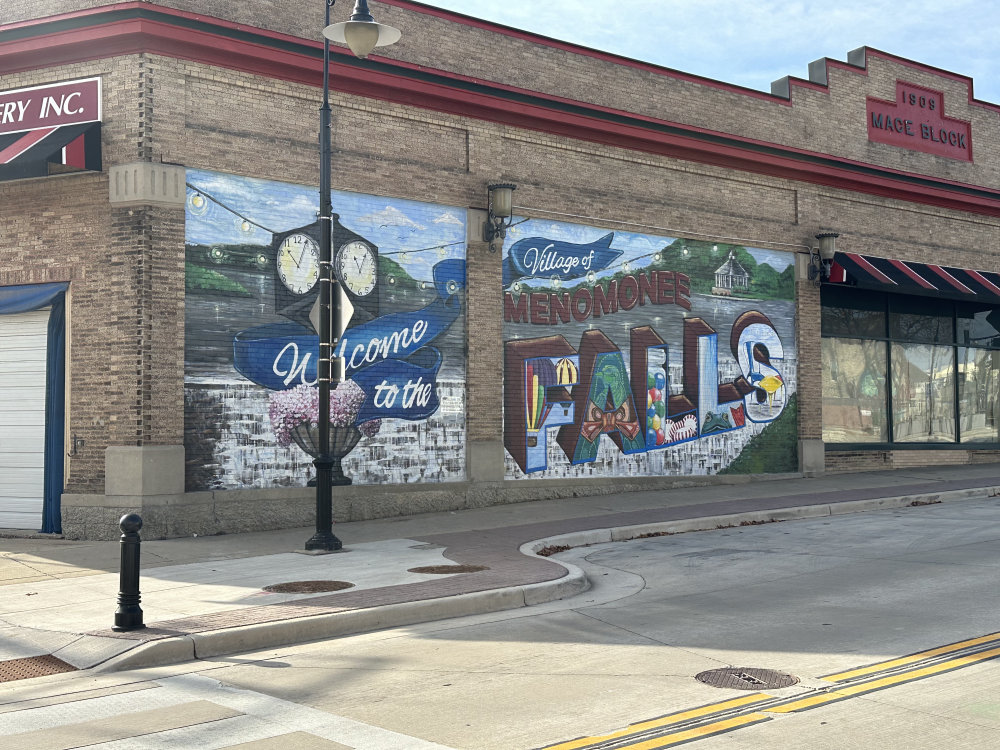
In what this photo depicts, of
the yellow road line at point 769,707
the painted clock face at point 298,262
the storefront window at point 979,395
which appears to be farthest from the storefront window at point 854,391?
the yellow road line at point 769,707

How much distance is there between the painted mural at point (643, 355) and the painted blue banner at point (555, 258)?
2cm

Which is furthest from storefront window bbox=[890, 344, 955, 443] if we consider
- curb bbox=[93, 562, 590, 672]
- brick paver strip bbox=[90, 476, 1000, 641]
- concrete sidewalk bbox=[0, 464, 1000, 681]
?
curb bbox=[93, 562, 590, 672]

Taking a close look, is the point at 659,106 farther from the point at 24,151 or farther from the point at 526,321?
the point at 24,151

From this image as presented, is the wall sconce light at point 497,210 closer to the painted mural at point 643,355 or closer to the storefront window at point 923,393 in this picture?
the painted mural at point 643,355

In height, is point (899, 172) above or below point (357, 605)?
above

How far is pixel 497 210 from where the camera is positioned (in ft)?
57.7

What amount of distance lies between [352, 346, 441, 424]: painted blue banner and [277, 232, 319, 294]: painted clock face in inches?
67.2

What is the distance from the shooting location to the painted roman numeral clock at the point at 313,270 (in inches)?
617

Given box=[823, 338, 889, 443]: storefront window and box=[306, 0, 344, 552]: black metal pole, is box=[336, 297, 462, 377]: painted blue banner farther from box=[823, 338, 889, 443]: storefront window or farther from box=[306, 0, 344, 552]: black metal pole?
box=[823, 338, 889, 443]: storefront window

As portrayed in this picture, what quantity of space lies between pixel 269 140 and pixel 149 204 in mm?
2232

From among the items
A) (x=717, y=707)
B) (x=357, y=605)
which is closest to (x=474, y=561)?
(x=357, y=605)

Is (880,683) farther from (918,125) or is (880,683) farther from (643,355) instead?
(918,125)

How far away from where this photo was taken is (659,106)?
66.5 feet

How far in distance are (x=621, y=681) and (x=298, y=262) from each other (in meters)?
10.5
